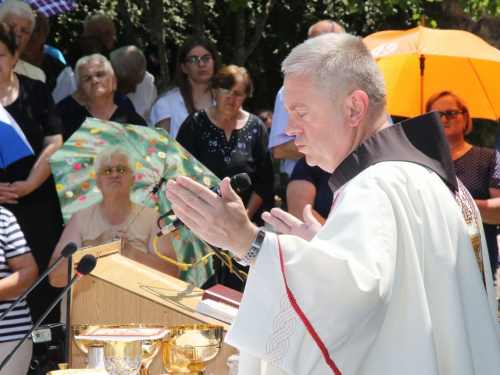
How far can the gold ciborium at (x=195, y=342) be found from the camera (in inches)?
123

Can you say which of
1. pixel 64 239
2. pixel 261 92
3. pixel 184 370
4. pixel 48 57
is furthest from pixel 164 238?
pixel 261 92

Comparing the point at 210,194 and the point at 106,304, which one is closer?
the point at 210,194

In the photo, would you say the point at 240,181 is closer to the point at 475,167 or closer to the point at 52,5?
the point at 475,167

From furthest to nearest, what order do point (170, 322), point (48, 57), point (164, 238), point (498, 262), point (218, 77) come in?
point (48, 57) < point (218, 77) < point (498, 262) < point (164, 238) < point (170, 322)

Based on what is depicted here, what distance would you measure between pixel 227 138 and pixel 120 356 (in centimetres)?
315

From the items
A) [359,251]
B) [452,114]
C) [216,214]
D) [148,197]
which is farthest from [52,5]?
[359,251]

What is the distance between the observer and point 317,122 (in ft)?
8.48

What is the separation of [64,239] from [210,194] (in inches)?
119

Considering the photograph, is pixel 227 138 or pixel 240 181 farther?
pixel 227 138

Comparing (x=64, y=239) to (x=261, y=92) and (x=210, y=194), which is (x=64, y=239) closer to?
(x=210, y=194)

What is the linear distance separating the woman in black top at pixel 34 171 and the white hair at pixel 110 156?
14.1 inches

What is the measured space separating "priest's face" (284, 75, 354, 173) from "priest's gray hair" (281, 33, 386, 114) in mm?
23

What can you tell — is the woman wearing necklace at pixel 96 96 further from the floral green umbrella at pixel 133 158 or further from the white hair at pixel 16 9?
the floral green umbrella at pixel 133 158

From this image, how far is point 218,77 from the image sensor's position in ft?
19.4
